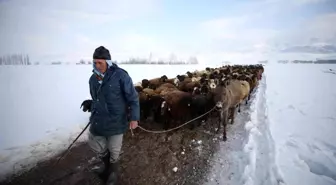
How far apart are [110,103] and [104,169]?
159 cm

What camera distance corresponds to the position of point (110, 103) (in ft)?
10.9

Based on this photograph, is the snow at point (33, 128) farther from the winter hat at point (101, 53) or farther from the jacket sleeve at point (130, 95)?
the winter hat at point (101, 53)

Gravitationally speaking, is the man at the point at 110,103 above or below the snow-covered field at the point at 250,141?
above

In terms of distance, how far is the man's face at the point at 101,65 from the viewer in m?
3.26

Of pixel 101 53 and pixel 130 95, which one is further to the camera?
pixel 130 95

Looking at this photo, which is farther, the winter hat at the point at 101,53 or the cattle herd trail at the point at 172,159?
the cattle herd trail at the point at 172,159

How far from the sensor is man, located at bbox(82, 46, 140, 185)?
3268 mm

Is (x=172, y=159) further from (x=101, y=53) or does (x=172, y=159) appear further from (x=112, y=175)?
(x=101, y=53)

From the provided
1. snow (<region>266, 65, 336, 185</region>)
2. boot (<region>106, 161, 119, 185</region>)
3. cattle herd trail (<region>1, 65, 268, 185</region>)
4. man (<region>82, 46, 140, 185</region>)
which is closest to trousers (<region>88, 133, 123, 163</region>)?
man (<region>82, 46, 140, 185</region>)

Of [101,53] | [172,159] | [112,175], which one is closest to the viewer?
[101,53]

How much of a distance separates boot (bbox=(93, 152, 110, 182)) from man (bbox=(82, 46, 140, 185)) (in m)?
0.26

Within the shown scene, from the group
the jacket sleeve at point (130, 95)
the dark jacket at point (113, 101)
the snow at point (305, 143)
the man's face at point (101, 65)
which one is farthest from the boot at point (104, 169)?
the snow at point (305, 143)

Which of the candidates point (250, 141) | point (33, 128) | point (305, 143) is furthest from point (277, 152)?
point (33, 128)

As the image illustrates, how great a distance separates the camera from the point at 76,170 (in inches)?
170
